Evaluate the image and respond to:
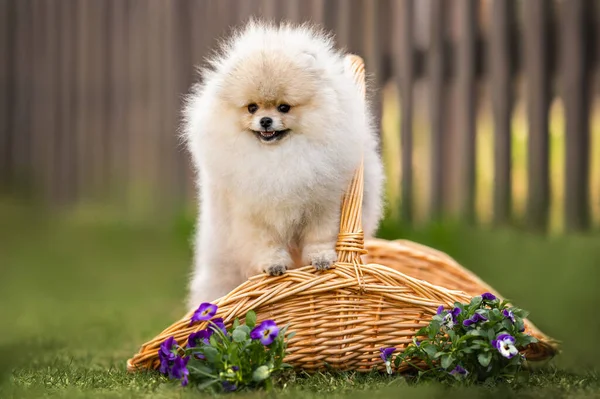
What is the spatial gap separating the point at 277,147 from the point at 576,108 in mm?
1731

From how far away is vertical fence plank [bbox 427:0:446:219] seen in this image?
3.71 m

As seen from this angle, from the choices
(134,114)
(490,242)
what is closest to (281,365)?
(490,242)

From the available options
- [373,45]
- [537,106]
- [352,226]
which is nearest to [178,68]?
[373,45]

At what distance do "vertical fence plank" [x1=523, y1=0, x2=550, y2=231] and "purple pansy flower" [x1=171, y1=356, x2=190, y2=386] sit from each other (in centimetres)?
201

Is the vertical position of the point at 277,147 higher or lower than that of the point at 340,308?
higher

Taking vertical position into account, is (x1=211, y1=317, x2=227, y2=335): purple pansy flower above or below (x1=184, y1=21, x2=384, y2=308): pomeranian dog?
below

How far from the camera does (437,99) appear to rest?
3705 mm

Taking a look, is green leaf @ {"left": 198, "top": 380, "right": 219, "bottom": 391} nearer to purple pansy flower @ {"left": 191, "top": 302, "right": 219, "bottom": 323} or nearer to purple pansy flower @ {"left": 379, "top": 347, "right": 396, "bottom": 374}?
purple pansy flower @ {"left": 191, "top": 302, "right": 219, "bottom": 323}

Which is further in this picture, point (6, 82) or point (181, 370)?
point (6, 82)

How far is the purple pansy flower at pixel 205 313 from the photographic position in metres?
1.95

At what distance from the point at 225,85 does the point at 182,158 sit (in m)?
3.09

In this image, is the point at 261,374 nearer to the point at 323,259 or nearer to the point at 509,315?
the point at 323,259

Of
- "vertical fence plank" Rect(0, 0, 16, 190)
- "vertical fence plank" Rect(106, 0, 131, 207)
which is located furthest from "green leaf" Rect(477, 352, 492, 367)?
"vertical fence plank" Rect(0, 0, 16, 190)

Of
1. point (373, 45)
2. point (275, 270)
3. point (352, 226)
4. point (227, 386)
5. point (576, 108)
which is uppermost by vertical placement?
point (373, 45)
